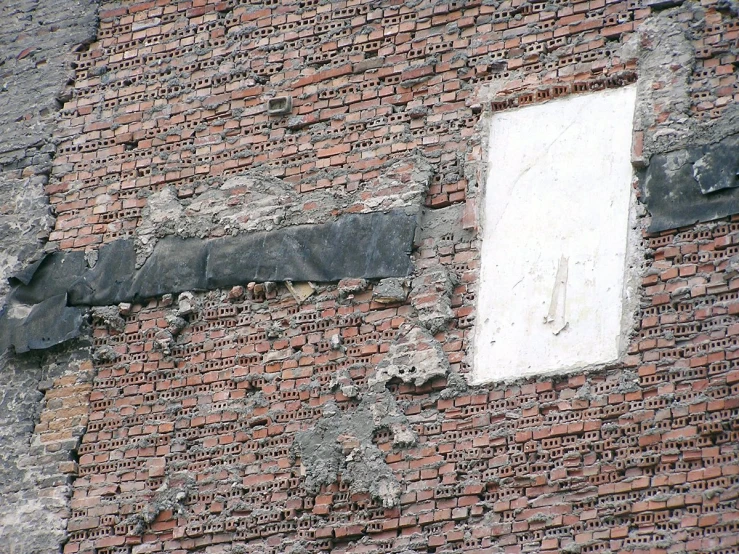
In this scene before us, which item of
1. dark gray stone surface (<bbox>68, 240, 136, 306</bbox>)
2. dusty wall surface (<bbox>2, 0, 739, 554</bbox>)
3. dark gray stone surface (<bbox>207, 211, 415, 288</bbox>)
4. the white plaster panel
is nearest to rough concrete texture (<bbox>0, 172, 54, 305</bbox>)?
dusty wall surface (<bbox>2, 0, 739, 554</bbox>)

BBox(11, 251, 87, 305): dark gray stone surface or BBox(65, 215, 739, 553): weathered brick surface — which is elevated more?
BBox(11, 251, 87, 305): dark gray stone surface

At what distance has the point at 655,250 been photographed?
7.83 meters

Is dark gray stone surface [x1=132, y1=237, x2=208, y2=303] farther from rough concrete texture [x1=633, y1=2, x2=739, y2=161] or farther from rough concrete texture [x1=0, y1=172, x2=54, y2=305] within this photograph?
rough concrete texture [x1=633, y1=2, x2=739, y2=161]

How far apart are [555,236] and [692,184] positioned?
774 millimetres

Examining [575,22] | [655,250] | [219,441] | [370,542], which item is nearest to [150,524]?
[219,441]

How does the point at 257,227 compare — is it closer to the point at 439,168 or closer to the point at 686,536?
the point at 439,168

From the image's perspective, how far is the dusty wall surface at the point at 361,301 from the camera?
7.54 m

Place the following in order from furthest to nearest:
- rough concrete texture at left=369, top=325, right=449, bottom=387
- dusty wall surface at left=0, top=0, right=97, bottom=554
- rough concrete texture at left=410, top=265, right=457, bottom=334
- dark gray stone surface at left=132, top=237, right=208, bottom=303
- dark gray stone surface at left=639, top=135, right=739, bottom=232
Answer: dark gray stone surface at left=132, top=237, right=208, bottom=303 < dusty wall surface at left=0, top=0, right=97, bottom=554 < rough concrete texture at left=410, top=265, right=457, bottom=334 < rough concrete texture at left=369, top=325, right=449, bottom=387 < dark gray stone surface at left=639, top=135, right=739, bottom=232

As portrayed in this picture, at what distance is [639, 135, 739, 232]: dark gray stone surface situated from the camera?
777 cm

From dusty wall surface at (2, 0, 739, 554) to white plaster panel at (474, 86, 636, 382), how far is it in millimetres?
107

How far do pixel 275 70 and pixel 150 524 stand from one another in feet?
9.43

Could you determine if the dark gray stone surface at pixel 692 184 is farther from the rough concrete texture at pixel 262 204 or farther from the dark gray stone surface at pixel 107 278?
the dark gray stone surface at pixel 107 278

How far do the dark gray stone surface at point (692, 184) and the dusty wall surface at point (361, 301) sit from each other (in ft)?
0.04

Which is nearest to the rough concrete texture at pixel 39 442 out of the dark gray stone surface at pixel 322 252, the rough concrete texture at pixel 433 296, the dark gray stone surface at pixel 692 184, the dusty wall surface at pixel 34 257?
the dusty wall surface at pixel 34 257
